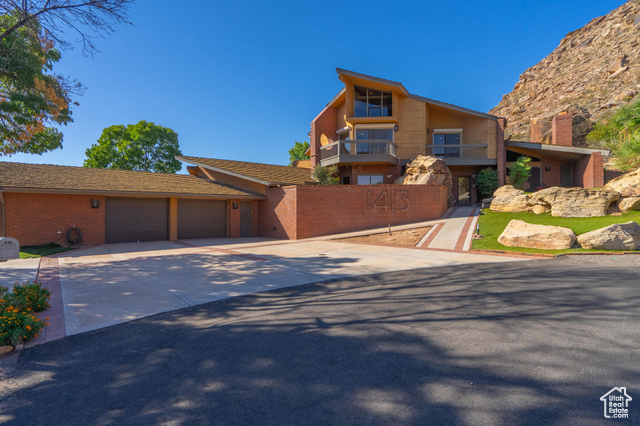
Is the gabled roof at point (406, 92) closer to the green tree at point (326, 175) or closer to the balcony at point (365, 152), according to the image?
the balcony at point (365, 152)

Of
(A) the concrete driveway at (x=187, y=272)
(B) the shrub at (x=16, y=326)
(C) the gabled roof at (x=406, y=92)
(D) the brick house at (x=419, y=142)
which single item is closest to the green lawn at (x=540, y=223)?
(A) the concrete driveway at (x=187, y=272)

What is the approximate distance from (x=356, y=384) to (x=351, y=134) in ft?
75.6

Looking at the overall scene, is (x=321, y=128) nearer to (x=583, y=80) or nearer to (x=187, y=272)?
(x=187, y=272)

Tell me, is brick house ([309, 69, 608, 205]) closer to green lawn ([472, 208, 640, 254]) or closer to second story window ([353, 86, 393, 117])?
second story window ([353, 86, 393, 117])

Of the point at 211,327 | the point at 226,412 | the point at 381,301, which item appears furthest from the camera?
the point at 381,301

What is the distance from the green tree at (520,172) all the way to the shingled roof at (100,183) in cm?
1970

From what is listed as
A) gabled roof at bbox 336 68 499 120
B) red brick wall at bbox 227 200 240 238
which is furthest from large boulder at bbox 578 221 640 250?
red brick wall at bbox 227 200 240 238

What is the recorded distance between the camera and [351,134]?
24.2 m

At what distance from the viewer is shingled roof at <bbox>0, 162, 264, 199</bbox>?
1306 centimetres

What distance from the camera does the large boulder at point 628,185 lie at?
13516 mm

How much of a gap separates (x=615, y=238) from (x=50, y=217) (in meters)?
22.6

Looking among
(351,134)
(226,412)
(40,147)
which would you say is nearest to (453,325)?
(226,412)

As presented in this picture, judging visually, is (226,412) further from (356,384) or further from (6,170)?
(6,170)

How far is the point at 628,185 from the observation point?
13875mm
